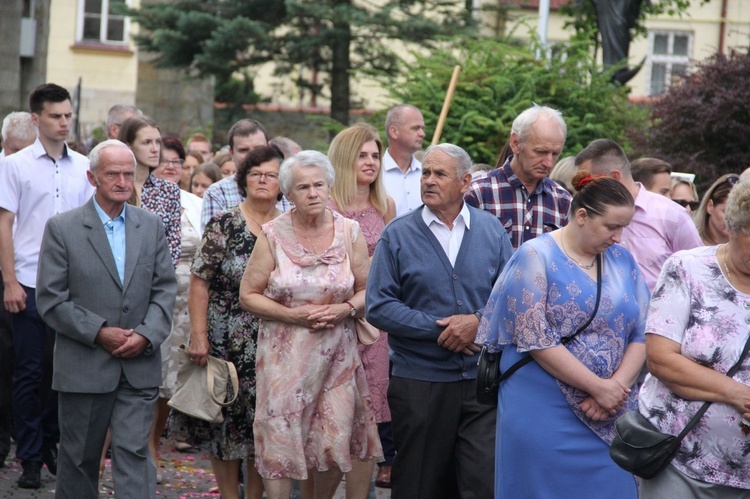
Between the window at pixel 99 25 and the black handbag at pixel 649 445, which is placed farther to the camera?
the window at pixel 99 25

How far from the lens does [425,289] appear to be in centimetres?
650

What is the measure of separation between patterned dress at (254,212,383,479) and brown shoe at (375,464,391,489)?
6.31 feet

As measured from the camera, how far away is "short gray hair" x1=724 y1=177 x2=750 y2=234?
458 centimetres

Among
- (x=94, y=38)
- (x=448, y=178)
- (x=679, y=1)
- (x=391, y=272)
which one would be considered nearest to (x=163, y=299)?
(x=391, y=272)

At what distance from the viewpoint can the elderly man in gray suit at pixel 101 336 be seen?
6.66 meters

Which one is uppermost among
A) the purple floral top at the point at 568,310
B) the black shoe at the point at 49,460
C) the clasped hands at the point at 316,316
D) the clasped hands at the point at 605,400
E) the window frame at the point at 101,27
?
the window frame at the point at 101,27

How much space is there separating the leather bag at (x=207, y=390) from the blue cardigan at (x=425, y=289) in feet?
3.72

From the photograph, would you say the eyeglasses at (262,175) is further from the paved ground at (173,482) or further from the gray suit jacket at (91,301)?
the paved ground at (173,482)

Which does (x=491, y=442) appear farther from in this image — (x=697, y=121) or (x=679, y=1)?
(x=679, y=1)

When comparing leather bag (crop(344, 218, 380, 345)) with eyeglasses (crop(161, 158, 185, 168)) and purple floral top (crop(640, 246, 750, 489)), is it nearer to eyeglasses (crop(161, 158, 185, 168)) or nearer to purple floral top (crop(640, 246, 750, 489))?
purple floral top (crop(640, 246, 750, 489))

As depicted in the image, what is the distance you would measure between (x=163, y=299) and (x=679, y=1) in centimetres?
2003

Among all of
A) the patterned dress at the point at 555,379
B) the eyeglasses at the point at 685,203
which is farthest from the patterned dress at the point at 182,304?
the eyeglasses at the point at 685,203

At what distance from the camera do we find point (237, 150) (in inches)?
369

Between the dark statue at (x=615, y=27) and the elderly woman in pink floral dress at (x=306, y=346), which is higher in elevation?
the dark statue at (x=615, y=27)
